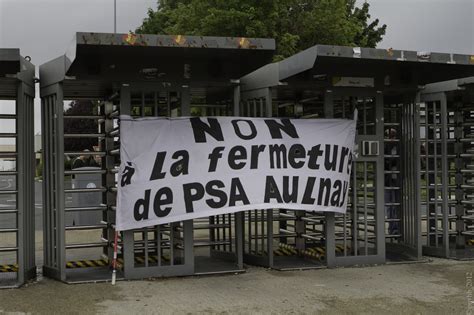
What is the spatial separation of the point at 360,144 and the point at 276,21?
31.3 ft

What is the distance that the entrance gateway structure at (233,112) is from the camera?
7.87 meters

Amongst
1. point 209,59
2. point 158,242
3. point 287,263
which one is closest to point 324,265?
point 287,263

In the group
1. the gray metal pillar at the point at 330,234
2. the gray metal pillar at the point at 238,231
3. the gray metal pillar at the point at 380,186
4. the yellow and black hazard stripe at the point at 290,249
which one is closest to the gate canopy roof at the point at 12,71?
the gray metal pillar at the point at 238,231

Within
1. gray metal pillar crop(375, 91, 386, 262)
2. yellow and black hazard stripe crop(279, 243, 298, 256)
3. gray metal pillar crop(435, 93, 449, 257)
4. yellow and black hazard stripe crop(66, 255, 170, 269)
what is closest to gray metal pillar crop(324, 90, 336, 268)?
gray metal pillar crop(375, 91, 386, 262)

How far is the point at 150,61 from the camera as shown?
7895 mm

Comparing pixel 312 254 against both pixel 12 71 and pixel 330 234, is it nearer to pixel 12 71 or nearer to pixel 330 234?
pixel 330 234

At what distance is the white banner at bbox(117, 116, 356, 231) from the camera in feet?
26.5

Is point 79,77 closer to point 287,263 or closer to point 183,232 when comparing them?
point 183,232

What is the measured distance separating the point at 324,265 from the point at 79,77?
14.9ft

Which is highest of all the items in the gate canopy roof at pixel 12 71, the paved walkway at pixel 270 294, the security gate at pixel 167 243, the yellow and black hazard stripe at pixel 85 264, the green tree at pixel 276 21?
the green tree at pixel 276 21

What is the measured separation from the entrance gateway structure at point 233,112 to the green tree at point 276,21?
23.7ft

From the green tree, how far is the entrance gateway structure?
7220mm

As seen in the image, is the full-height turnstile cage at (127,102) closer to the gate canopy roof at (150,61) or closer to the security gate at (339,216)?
the gate canopy roof at (150,61)

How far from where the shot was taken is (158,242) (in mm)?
8344
